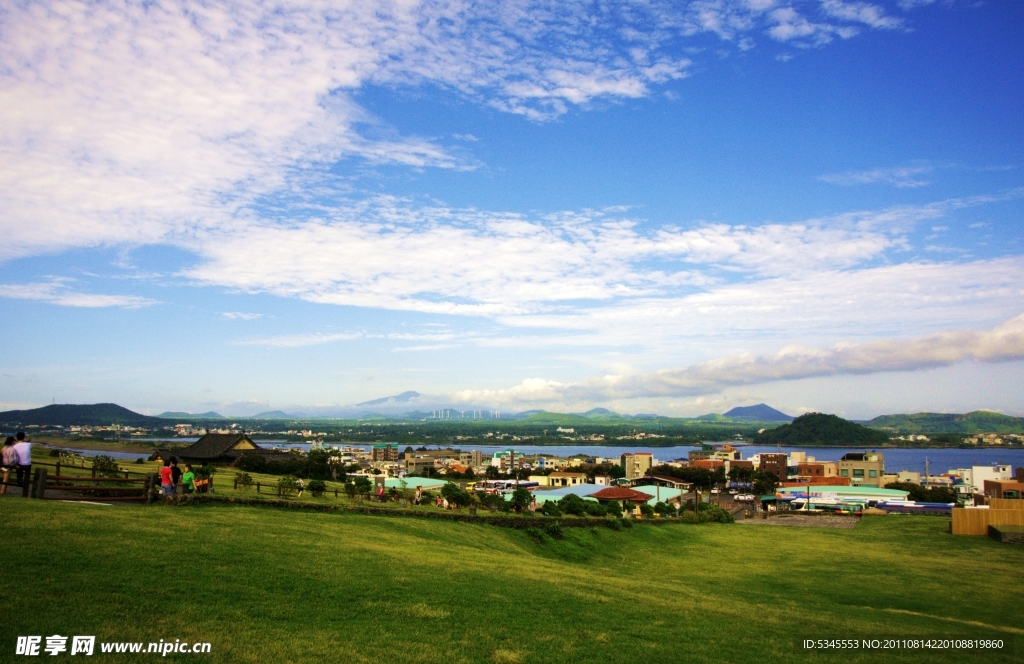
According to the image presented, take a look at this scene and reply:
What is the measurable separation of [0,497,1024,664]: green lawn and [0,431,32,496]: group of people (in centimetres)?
241

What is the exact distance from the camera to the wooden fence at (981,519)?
38.4 metres

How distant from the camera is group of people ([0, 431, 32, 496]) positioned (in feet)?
58.9

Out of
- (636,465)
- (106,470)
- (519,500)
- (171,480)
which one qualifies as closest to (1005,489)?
(636,465)

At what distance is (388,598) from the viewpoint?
43.2ft

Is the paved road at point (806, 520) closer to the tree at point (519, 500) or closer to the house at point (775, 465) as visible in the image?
the tree at point (519, 500)

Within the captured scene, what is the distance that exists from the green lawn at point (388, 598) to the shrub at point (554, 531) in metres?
6.07

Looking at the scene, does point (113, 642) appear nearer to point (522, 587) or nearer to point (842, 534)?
point (522, 587)

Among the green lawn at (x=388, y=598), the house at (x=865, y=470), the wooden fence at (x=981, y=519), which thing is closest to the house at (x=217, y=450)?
the green lawn at (x=388, y=598)

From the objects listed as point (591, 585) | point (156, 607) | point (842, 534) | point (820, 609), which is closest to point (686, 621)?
point (591, 585)

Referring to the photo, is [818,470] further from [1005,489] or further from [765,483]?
[1005,489]

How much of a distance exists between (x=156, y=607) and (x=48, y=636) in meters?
1.72

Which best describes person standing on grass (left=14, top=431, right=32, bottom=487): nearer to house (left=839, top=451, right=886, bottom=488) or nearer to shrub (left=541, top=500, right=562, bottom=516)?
shrub (left=541, top=500, right=562, bottom=516)

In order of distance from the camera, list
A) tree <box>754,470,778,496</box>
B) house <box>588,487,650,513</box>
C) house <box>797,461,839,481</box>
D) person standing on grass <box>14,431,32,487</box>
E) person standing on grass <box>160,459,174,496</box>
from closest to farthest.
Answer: person standing on grass <box>14,431,32,487</box>, person standing on grass <box>160,459,174,496</box>, house <box>588,487,650,513</box>, tree <box>754,470,778,496</box>, house <box>797,461,839,481</box>

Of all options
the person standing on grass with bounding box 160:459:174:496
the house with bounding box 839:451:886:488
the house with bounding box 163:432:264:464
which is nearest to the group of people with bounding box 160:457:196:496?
the person standing on grass with bounding box 160:459:174:496
